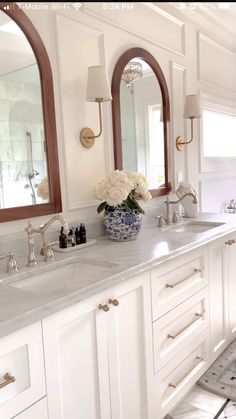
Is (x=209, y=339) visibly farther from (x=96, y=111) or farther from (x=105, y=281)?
(x=96, y=111)

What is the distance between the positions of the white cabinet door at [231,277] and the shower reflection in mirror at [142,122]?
0.65 metres

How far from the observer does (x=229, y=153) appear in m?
3.29

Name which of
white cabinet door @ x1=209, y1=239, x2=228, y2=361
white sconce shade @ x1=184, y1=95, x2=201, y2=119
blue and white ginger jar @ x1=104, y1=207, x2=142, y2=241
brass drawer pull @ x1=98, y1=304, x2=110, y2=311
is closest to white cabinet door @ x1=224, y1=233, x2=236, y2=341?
white cabinet door @ x1=209, y1=239, x2=228, y2=361

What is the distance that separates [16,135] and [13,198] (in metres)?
0.28

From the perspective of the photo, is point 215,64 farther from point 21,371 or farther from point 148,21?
point 21,371

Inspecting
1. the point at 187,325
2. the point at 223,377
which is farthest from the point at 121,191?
the point at 223,377

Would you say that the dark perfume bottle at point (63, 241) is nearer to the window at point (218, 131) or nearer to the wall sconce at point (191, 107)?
the wall sconce at point (191, 107)

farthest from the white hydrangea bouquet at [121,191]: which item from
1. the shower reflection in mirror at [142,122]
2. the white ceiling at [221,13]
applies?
the white ceiling at [221,13]

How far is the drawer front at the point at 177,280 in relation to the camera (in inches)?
53.9

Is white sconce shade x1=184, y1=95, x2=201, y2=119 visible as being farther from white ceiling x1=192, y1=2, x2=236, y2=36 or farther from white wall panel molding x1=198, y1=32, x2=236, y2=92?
white ceiling x1=192, y1=2, x2=236, y2=36

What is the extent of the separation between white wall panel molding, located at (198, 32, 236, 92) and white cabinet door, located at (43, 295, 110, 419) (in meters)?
2.34

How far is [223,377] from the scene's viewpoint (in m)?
1.82

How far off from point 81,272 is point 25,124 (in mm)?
719

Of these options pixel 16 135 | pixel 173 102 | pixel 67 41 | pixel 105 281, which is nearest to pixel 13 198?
pixel 16 135
